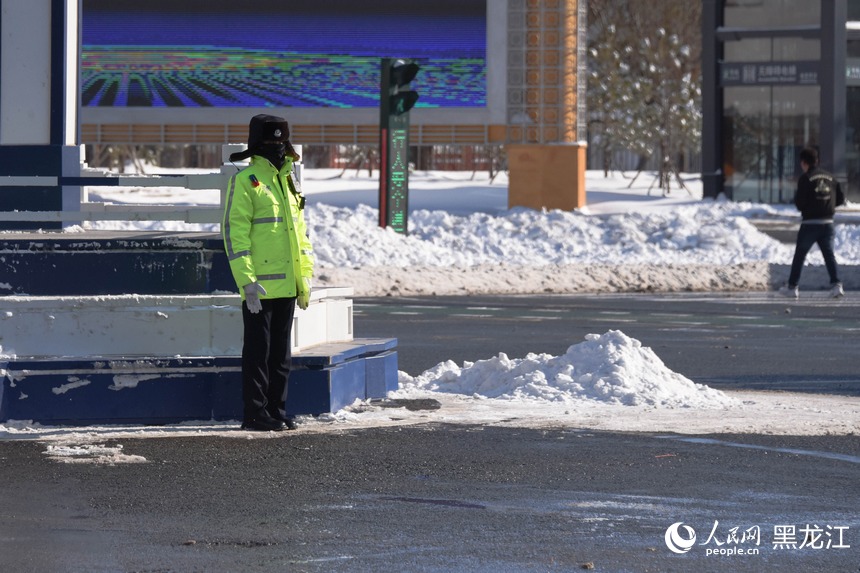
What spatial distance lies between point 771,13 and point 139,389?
38.2 metres

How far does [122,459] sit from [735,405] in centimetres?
422

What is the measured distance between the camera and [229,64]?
4053 centimetres

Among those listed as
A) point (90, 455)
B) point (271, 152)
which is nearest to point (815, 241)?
point (271, 152)

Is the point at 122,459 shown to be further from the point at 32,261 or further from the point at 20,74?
the point at 20,74

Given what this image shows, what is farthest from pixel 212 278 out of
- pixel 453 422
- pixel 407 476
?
pixel 407 476

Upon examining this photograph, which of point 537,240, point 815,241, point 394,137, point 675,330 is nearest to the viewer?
point 675,330

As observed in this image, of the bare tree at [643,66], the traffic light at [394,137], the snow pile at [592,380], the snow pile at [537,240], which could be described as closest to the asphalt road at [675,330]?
the snow pile at [592,380]

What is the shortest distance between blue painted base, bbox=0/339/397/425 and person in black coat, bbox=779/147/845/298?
12218 millimetres

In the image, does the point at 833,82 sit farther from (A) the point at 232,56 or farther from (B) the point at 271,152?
(B) the point at 271,152

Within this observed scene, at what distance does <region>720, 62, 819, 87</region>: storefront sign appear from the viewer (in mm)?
44844

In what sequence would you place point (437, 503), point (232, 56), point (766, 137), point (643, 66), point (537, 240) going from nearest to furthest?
1. point (437, 503)
2. point (537, 240)
3. point (232, 56)
4. point (766, 137)
5. point (643, 66)

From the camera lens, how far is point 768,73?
4528cm

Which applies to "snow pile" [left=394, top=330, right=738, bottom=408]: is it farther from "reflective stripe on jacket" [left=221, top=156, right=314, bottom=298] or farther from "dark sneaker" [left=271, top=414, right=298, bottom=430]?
"reflective stripe on jacket" [left=221, top=156, right=314, bottom=298]

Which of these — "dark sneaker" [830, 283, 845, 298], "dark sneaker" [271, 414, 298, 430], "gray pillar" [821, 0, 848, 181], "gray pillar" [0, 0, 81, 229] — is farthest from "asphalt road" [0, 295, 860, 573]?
"gray pillar" [821, 0, 848, 181]
